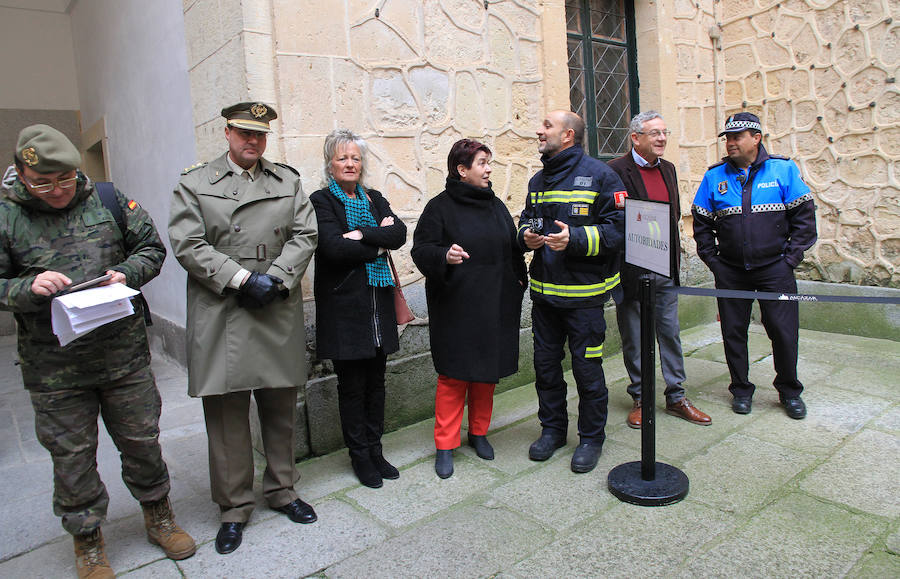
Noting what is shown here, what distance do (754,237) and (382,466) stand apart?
2.66 metres

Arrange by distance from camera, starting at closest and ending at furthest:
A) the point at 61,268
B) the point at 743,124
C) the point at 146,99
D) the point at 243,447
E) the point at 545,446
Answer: the point at 61,268 < the point at 243,447 < the point at 545,446 < the point at 743,124 < the point at 146,99

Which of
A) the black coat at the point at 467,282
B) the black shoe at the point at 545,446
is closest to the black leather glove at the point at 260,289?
the black coat at the point at 467,282

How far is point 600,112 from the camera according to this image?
606cm

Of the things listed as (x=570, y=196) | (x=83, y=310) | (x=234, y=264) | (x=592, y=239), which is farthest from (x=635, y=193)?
(x=83, y=310)

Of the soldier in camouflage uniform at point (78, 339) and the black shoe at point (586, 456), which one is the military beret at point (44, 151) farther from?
the black shoe at point (586, 456)

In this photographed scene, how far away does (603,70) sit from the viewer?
611cm

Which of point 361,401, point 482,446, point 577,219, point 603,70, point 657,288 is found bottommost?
point 482,446

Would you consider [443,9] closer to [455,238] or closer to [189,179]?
[455,238]

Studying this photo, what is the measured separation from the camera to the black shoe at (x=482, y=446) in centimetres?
368

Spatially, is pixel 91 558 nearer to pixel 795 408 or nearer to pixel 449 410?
pixel 449 410

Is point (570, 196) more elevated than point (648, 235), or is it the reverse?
point (570, 196)

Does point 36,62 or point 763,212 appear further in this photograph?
point 36,62

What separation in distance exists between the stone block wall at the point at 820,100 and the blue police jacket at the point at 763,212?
2192 millimetres

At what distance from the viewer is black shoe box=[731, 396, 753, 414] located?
4195 mm
